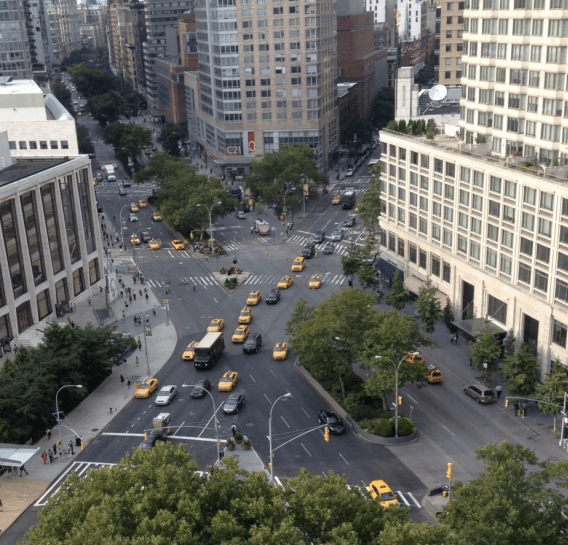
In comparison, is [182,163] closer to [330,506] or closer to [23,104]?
[23,104]

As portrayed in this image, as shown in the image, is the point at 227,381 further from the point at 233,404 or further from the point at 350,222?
the point at 350,222

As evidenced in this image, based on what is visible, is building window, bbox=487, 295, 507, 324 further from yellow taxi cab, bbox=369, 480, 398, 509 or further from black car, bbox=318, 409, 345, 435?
yellow taxi cab, bbox=369, 480, 398, 509

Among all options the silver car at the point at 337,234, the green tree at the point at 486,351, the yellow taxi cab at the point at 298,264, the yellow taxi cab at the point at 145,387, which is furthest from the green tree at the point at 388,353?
the silver car at the point at 337,234

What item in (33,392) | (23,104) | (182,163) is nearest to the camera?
(33,392)

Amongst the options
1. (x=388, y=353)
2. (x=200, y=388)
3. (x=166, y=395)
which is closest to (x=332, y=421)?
(x=388, y=353)

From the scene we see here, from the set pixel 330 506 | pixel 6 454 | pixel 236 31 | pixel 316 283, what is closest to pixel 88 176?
pixel 316 283

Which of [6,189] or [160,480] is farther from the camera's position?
[6,189]

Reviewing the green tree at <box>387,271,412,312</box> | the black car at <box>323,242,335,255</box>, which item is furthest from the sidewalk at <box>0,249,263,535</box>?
the black car at <box>323,242,335,255</box>
